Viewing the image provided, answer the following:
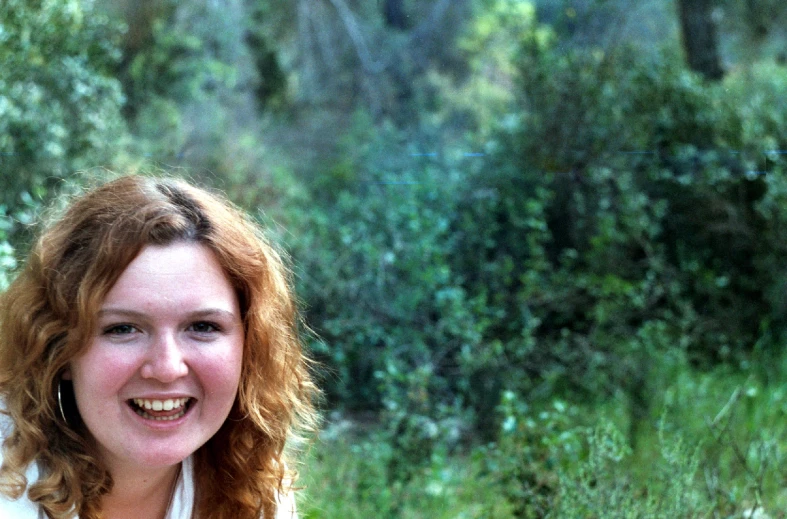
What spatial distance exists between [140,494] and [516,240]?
13.9 ft

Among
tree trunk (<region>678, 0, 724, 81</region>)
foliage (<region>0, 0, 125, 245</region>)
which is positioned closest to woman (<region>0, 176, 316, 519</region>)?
foliage (<region>0, 0, 125, 245</region>)

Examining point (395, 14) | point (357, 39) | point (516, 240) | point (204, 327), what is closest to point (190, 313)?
point (204, 327)

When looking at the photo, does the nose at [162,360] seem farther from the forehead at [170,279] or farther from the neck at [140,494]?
the neck at [140,494]

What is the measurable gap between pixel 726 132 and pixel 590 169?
0.91 metres

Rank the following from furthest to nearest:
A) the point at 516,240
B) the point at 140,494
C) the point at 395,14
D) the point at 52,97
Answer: the point at 395,14 → the point at 516,240 → the point at 52,97 → the point at 140,494

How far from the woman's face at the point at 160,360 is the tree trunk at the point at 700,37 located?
6897mm

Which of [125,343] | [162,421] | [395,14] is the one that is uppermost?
[395,14]

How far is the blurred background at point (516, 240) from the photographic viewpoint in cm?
389

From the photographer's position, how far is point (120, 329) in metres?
1.82

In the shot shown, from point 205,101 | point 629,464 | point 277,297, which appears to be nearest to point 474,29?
point 205,101

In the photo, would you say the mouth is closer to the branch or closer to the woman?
the woman

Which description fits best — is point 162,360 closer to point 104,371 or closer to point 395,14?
point 104,371

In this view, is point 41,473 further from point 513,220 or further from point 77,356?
point 513,220

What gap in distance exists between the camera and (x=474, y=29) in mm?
11023
